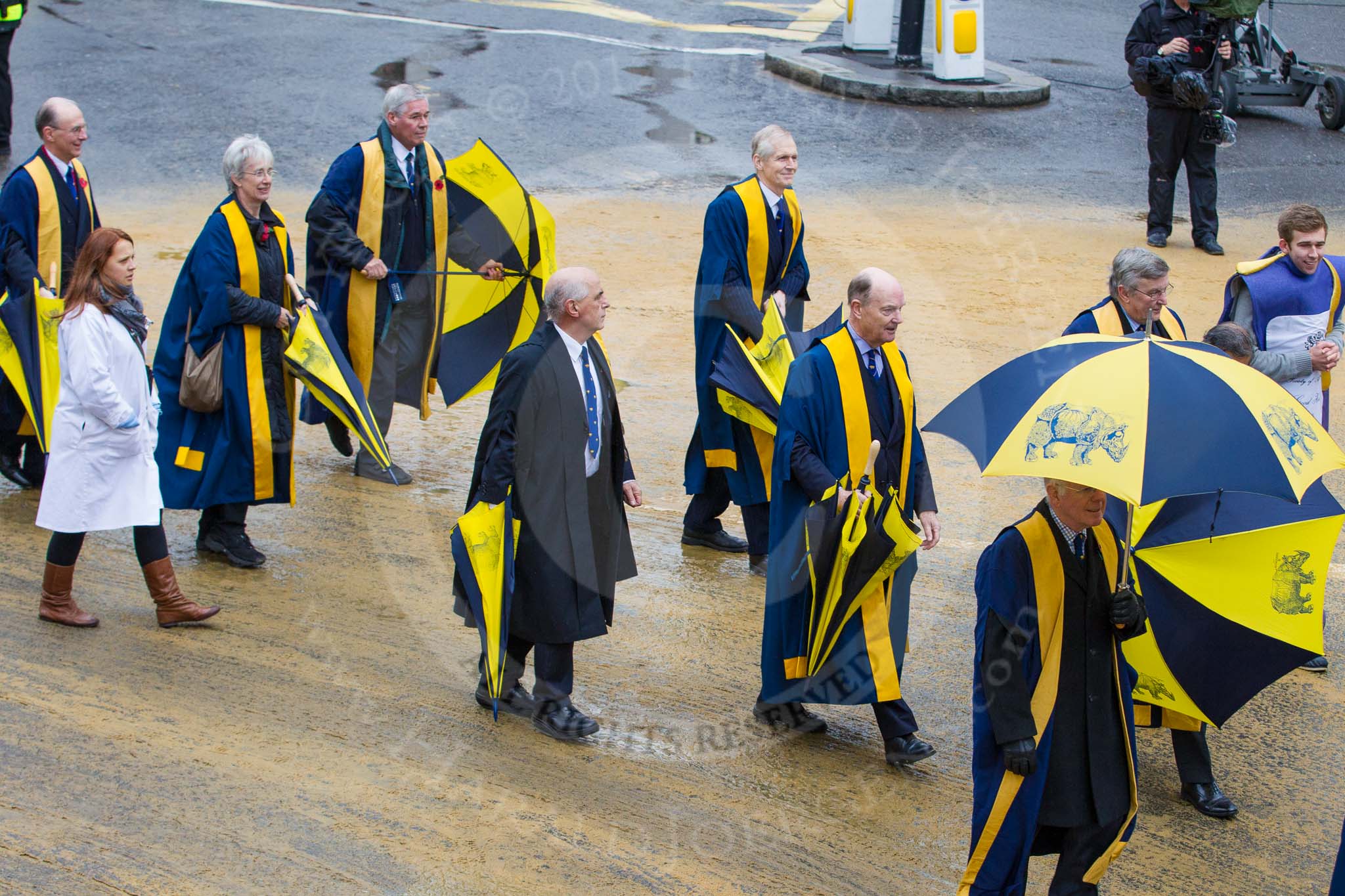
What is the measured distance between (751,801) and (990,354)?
515 centimetres

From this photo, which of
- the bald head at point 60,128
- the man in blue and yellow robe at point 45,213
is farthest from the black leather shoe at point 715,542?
the bald head at point 60,128

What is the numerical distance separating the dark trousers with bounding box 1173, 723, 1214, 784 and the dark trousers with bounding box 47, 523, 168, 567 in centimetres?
386

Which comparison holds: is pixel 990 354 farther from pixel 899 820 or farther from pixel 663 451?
pixel 899 820

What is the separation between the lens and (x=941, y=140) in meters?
14.3

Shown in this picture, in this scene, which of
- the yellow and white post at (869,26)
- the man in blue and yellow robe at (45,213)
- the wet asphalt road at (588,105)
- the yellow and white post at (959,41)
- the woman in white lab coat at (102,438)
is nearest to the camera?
the woman in white lab coat at (102,438)

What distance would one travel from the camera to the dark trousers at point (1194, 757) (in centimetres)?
479

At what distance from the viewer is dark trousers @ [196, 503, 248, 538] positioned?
6305 millimetres

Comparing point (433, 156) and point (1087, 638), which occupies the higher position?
point (433, 156)

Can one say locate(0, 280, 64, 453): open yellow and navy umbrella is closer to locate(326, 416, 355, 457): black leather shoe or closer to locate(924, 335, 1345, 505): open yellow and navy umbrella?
locate(326, 416, 355, 457): black leather shoe

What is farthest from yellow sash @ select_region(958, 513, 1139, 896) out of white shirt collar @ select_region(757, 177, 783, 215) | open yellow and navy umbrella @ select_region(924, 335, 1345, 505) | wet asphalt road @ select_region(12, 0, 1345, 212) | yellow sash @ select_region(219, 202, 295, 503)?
wet asphalt road @ select_region(12, 0, 1345, 212)

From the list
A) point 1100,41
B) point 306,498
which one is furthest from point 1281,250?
point 1100,41

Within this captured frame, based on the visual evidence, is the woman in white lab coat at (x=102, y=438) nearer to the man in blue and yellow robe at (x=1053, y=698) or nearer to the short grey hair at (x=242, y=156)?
the short grey hair at (x=242, y=156)

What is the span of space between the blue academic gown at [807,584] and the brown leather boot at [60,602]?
8.95ft

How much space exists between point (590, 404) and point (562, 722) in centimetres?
115
